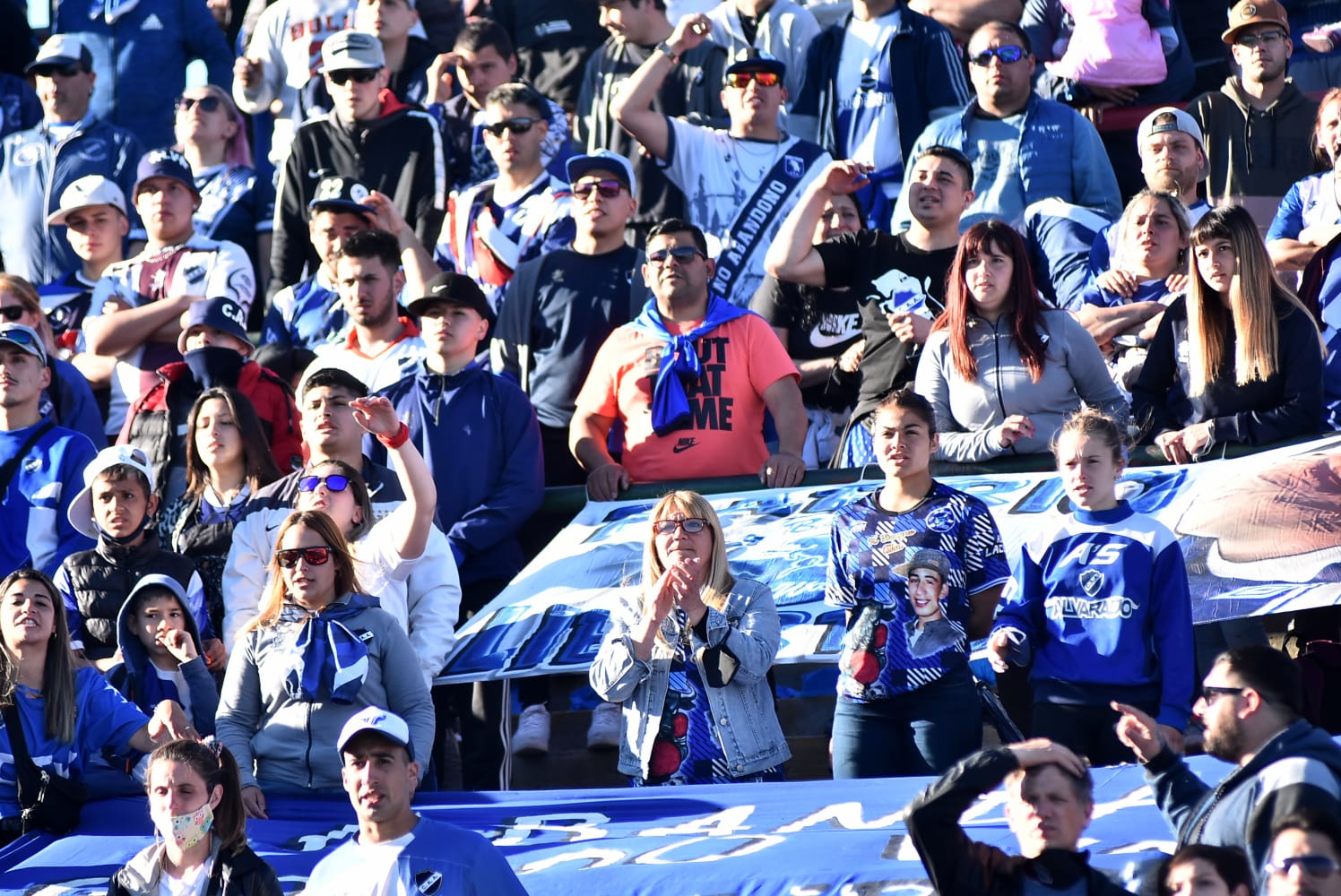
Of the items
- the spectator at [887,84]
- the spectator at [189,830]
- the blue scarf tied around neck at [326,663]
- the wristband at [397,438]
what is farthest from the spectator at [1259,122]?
the spectator at [189,830]

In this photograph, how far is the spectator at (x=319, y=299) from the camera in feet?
34.7

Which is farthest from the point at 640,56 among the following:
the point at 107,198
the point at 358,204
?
the point at 107,198

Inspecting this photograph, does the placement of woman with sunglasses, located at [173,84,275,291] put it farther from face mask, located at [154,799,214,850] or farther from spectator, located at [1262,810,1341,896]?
spectator, located at [1262,810,1341,896]

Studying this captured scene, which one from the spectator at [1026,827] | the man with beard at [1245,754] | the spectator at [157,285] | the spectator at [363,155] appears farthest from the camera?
the spectator at [363,155]

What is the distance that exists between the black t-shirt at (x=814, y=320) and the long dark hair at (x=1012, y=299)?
1.42 meters

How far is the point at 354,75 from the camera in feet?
38.0

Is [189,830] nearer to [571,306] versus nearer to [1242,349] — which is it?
[571,306]

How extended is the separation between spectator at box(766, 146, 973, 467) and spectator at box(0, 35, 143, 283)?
4876 millimetres

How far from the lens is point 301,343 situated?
10.6 metres

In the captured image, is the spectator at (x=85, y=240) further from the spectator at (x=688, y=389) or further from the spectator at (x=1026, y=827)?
the spectator at (x=1026, y=827)

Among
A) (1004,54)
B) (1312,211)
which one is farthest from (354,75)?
(1312,211)

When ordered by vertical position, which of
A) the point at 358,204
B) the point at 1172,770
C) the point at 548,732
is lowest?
the point at 548,732

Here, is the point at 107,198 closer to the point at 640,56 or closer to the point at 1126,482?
the point at 640,56

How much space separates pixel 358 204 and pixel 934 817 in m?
6.41
